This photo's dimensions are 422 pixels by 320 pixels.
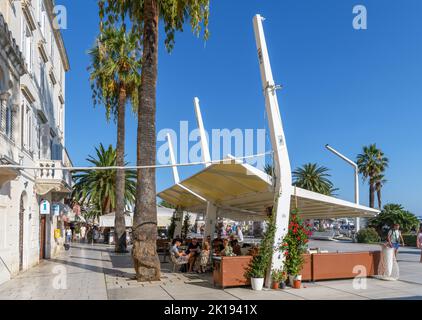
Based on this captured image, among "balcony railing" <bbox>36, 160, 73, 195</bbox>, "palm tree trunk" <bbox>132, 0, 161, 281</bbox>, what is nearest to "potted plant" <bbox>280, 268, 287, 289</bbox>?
"palm tree trunk" <bbox>132, 0, 161, 281</bbox>

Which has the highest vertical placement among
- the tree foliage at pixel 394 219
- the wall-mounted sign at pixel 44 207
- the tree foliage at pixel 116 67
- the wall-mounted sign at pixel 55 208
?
the tree foliage at pixel 116 67

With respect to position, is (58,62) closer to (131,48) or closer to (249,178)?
(131,48)

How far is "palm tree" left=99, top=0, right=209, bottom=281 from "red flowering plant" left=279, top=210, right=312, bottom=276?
4007 mm

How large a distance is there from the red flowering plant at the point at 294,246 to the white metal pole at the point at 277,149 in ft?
0.60

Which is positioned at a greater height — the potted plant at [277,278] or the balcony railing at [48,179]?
the balcony railing at [48,179]

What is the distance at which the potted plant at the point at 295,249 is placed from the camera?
1294cm

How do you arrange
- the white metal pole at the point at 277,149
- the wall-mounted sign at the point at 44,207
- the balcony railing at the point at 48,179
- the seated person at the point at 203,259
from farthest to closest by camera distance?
1. the wall-mounted sign at the point at 44,207
2. the balcony railing at the point at 48,179
3. the seated person at the point at 203,259
4. the white metal pole at the point at 277,149

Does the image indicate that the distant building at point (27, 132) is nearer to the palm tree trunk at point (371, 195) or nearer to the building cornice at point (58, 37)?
the building cornice at point (58, 37)

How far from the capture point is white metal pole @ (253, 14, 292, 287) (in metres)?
12.9

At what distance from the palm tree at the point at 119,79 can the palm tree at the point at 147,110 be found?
1394cm

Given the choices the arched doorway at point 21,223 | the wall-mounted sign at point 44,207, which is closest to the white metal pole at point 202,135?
the wall-mounted sign at point 44,207

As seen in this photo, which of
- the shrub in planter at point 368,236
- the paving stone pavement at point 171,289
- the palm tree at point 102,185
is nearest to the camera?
the paving stone pavement at point 171,289

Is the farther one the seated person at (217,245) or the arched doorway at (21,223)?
the seated person at (217,245)
